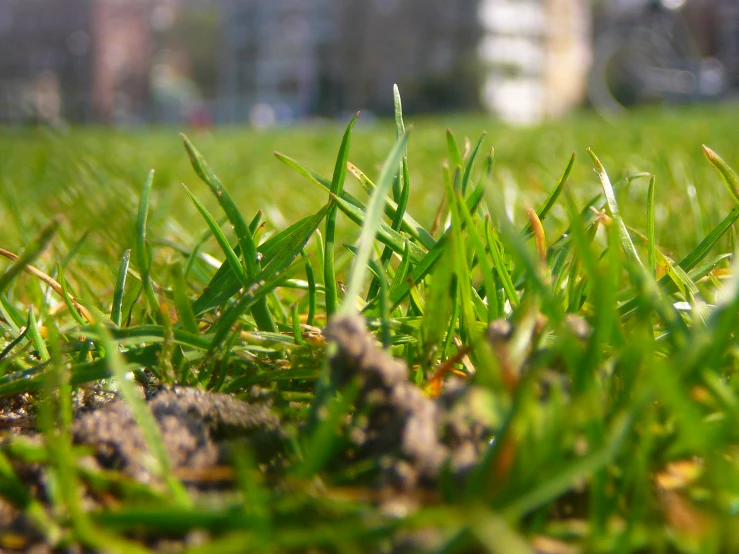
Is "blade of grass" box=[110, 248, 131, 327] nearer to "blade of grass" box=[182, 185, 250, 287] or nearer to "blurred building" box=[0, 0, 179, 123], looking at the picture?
"blade of grass" box=[182, 185, 250, 287]

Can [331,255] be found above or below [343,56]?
above

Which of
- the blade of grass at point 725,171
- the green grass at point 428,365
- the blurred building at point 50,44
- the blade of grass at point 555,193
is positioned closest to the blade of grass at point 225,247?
the green grass at point 428,365

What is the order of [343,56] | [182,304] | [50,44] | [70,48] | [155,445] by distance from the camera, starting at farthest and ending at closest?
[50,44]
[70,48]
[343,56]
[182,304]
[155,445]

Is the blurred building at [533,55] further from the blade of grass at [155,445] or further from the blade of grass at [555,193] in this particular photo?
the blade of grass at [155,445]

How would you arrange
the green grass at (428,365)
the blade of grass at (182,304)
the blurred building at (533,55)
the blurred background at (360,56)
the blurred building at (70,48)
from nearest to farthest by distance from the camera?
the green grass at (428,365) → the blade of grass at (182,304) → the blurred background at (360,56) → the blurred building at (533,55) → the blurred building at (70,48)

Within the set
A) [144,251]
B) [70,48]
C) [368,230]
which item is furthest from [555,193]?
[70,48]

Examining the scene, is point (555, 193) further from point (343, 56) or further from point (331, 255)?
point (343, 56)

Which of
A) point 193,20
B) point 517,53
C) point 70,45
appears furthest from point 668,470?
point 193,20

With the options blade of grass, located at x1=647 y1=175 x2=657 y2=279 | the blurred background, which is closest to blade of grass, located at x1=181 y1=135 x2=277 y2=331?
blade of grass, located at x1=647 y1=175 x2=657 y2=279
